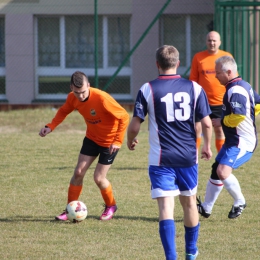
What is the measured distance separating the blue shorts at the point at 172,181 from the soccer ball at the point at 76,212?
1.71m

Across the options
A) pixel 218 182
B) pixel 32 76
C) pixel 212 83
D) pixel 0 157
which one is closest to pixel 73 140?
pixel 0 157

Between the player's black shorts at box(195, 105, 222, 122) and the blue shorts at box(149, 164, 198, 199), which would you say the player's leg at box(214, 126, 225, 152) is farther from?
the blue shorts at box(149, 164, 198, 199)

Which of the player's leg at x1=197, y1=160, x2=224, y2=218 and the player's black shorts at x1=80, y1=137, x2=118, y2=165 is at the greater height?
the player's black shorts at x1=80, y1=137, x2=118, y2=165

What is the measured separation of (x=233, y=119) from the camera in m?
6.11

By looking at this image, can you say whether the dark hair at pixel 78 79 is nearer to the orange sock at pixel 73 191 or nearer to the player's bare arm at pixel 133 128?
the orange sock at pixel 73 191

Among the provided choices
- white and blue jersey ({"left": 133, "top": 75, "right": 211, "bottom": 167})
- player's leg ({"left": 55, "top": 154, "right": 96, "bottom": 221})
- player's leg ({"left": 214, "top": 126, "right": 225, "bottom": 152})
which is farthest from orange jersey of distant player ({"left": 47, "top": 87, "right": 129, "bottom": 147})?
player's leg ({"left": 214, "top": 126, "right": 225, "bottom": 152})

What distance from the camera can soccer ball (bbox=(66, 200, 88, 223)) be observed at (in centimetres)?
651

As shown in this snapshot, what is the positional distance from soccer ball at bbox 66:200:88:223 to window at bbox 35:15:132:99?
34.6ft

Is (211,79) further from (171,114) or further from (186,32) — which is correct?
(186,32)

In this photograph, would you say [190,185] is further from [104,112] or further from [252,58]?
[252,58]

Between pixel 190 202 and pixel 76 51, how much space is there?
1260 centimetres

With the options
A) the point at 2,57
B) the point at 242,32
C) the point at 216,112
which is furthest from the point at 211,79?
the point at 2,57

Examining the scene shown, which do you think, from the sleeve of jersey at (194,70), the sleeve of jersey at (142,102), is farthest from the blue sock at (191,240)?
the sleeve of jersey at (194,70)

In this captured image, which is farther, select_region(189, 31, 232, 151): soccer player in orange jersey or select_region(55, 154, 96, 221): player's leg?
select_region(189, 31, 232, 151): soccer player in orange jersey
